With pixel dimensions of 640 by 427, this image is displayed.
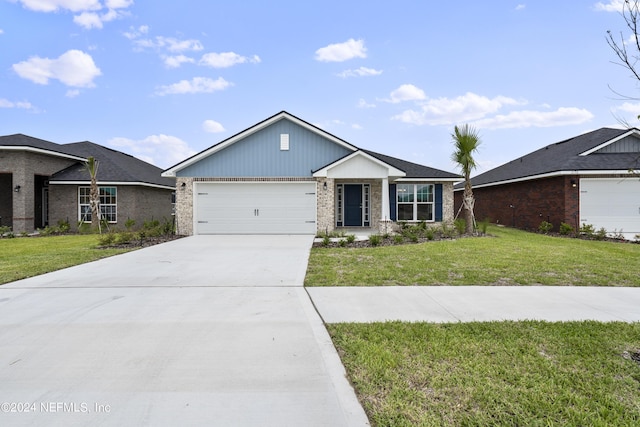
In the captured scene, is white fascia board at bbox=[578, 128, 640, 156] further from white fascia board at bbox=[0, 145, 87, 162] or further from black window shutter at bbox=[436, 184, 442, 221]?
white fascia board at bbox=[0, 145, 87, 162]

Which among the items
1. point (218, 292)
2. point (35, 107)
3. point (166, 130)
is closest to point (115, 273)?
point (218, 292)

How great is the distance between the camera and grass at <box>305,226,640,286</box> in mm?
6824

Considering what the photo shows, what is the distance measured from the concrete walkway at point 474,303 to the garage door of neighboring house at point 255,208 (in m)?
9.65

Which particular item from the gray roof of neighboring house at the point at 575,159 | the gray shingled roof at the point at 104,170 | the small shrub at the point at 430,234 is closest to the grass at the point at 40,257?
the gray shingled roof at the point at 104,170

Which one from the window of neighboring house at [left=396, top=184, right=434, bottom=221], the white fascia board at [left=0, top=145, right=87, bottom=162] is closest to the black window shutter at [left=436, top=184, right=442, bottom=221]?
the window of neighboring house at [left=396, top=184, right=434, bottom=221]

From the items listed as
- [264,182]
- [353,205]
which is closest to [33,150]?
[264,182]

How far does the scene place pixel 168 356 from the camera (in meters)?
3.54

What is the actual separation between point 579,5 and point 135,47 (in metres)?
16.7

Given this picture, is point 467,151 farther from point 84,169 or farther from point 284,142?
point 84,169

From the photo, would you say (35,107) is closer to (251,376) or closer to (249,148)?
(249,148)

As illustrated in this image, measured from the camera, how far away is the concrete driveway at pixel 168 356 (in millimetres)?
2637

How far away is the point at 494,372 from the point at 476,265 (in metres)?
5.51

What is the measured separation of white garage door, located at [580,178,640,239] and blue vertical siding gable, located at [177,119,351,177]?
35.6ft

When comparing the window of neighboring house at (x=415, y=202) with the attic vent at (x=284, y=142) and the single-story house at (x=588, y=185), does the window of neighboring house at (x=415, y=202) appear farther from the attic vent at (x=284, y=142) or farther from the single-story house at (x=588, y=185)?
the attic vent at (x=284, y=142)
